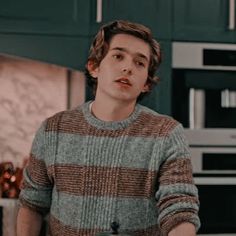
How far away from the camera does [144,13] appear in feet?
7.36

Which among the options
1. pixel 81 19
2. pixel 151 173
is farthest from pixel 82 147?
pixel 81 19

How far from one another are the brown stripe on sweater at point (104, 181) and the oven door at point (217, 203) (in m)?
1.18

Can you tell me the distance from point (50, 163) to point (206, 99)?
1.27 metres

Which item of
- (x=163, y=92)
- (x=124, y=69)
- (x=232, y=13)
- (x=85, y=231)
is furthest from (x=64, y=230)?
(x=232, y=13)

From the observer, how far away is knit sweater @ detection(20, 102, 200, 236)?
3.55ft

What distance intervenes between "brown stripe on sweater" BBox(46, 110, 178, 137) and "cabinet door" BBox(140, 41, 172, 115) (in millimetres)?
1068

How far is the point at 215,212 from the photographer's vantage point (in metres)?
2.28

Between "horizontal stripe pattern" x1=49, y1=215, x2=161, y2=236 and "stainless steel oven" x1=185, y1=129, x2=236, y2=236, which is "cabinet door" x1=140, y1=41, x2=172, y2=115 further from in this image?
"horizontal stripe pattern" x1=49, y1=215, x2=161, y2=236

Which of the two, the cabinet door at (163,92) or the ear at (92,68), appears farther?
Result: the cabinet door at (163,92)

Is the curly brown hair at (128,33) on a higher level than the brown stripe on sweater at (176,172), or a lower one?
higher

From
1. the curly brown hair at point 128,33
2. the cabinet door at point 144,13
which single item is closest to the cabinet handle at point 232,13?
the cabinet door at point 144,13

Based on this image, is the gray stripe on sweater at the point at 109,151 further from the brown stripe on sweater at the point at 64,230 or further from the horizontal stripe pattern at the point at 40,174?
the brown stripe on sweater at the point at 64,230

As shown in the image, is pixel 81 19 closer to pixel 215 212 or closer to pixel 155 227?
pixel 215 212

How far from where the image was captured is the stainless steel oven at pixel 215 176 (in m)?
2.24
